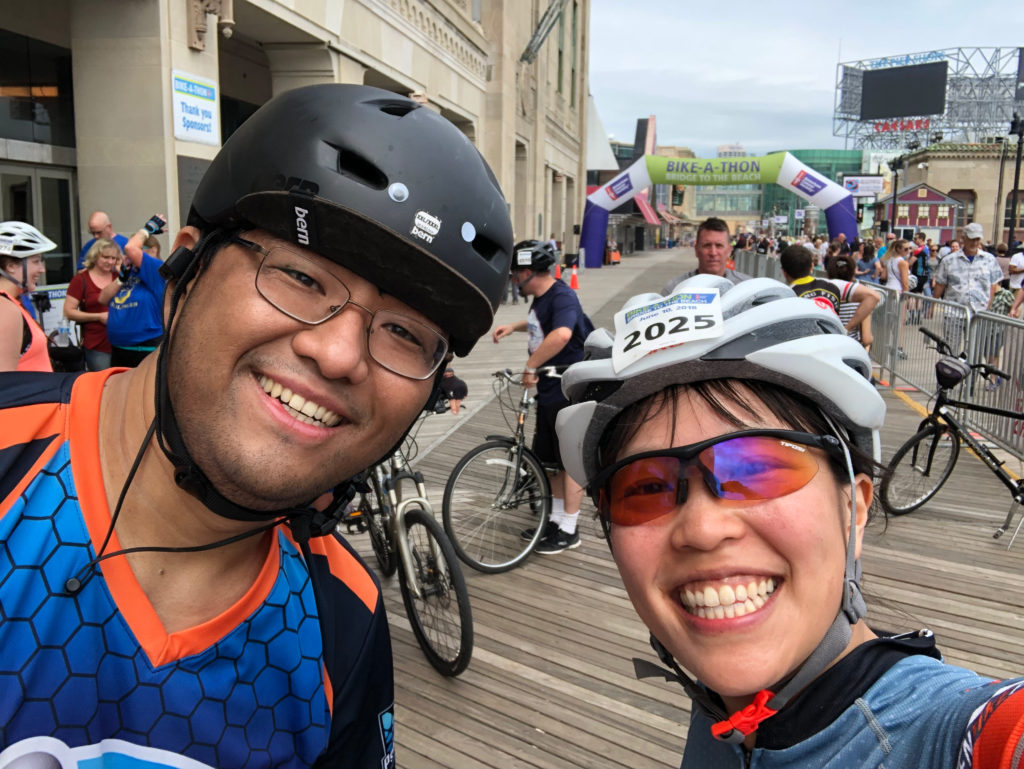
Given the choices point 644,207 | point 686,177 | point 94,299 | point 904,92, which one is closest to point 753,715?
point 94,299

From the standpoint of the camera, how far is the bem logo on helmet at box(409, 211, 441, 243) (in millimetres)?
1480

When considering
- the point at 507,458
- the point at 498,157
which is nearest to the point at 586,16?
the point at 498,157

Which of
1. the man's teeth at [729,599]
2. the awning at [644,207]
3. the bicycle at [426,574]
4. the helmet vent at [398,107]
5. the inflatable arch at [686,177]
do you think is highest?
the awning at [644,207]

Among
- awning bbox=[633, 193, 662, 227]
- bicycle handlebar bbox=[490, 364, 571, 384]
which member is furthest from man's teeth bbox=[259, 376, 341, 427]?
awning bbox=[633, 193, 662, 227]

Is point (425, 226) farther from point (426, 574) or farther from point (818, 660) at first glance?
point (426, 574)

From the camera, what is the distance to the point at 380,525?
181 inches

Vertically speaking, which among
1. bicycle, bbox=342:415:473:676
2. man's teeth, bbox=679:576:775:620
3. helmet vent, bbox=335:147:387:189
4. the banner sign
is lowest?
bicycle, bbox=342:415:473:676

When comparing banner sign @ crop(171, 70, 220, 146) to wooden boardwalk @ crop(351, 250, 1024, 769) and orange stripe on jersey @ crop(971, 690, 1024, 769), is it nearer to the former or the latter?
wooden boardwalk @ crop(351, 250, 1024, 769)

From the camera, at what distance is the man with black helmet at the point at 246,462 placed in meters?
1.23

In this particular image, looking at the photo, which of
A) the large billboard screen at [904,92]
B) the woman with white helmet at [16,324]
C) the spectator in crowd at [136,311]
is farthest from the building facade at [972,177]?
the woman with white helmet at [16,324]

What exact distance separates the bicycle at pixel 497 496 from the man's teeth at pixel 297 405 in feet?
12.1

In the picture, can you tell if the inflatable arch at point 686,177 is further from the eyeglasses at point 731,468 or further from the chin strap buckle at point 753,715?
the chin strap buckle at point 753,715

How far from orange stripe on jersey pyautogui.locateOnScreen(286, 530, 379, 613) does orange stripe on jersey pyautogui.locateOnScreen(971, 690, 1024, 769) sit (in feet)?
3.82

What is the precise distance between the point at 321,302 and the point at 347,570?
2.09 feet
